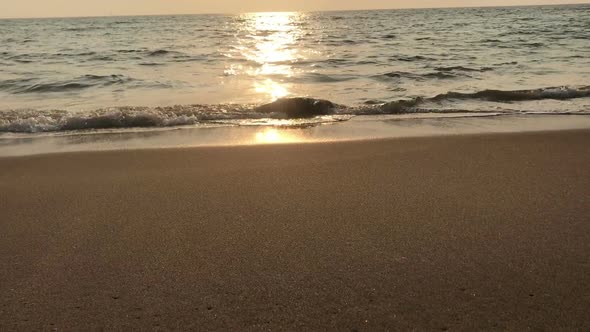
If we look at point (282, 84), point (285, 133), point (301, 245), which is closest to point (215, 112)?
point (285, 133)

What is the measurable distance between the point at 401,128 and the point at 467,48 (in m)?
13.5

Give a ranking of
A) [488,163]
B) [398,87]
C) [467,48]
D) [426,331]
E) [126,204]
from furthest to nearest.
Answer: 1. [467,48]
2. [398,87]
3. [488,163]
4. [126,204]
5. [426,331]

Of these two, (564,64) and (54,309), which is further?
(564,64)

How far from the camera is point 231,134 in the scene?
Answer: 647 centimetres

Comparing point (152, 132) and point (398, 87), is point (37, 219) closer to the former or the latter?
point (152, 132)

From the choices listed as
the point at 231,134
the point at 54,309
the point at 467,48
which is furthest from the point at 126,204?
the point at 467,48

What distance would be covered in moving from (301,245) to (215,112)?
5.26 m

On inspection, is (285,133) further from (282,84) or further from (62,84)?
(62,84)

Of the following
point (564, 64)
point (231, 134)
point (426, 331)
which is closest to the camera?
point (426, 331)

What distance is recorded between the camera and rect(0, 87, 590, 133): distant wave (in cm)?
719

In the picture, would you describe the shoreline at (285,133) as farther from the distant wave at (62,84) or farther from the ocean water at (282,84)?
the distant wave at (62,84)

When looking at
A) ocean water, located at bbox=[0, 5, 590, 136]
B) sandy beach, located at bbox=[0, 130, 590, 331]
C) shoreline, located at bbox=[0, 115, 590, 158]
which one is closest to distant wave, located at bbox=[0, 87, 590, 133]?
ocean water, located at bbox=[0, 5, 590, 136]

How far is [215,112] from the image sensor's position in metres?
7.82

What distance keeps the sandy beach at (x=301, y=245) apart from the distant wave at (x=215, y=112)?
2.59 meters
